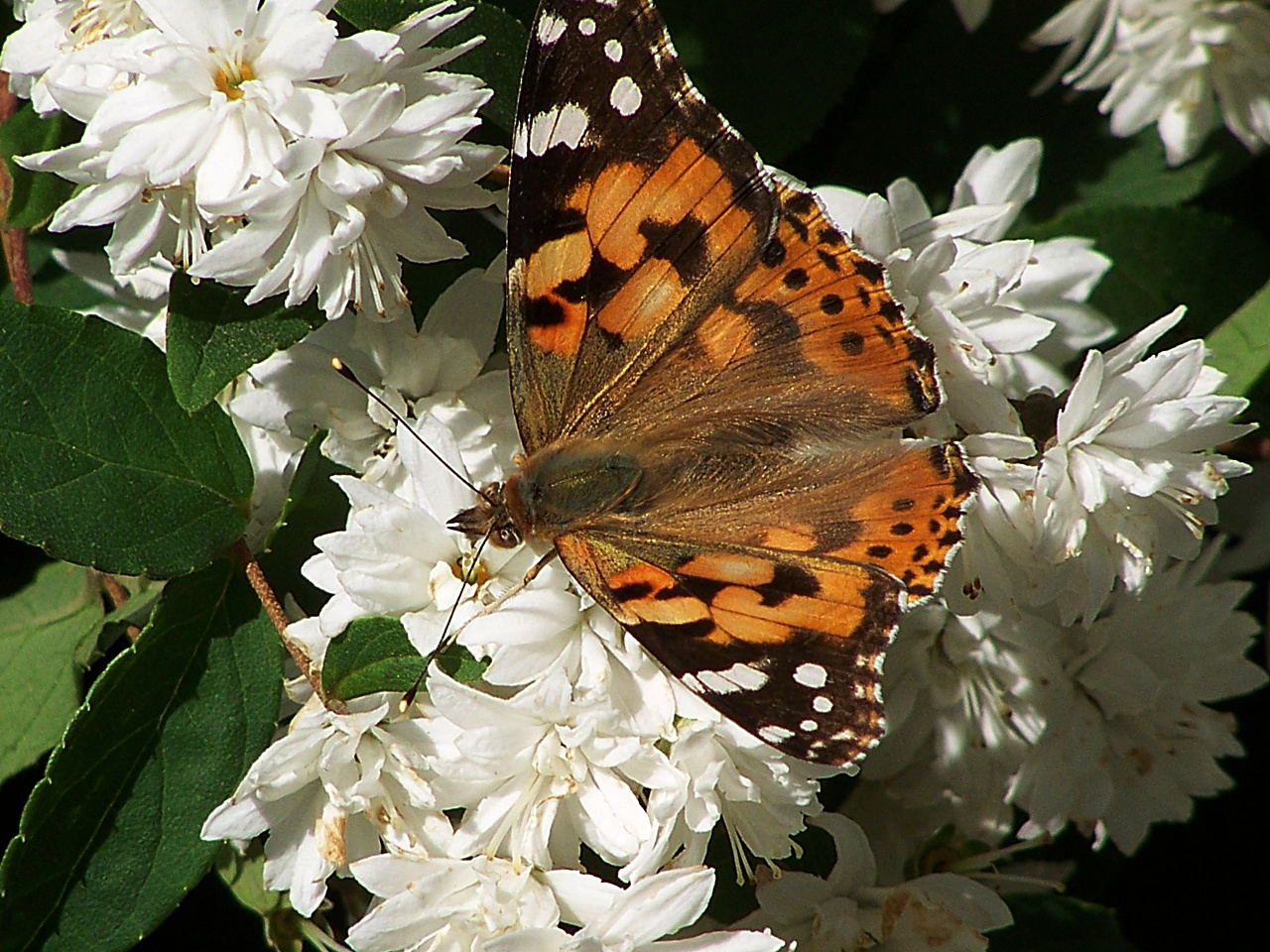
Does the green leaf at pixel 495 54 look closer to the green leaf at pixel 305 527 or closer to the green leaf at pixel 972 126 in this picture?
the green leaf at pixel 305 527

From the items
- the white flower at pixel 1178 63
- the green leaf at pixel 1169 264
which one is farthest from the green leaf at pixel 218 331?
the white flower at pixel 1178 63

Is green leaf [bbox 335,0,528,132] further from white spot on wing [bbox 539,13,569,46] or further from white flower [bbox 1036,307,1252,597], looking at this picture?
white flower [bbox 1036,307,1252,597]

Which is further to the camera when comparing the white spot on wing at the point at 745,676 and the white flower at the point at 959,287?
the white flower at the point at 959,287

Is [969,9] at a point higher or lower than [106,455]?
higher

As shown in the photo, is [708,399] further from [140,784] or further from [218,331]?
[140,784]

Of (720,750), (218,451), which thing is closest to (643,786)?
(720,750)

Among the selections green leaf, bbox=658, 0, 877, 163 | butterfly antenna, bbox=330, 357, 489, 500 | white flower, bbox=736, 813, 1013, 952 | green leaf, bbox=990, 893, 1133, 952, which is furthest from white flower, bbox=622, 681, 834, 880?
green leaf, bbox=658, 0, 877, 163

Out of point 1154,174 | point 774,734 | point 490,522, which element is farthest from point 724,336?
point 1154,174
